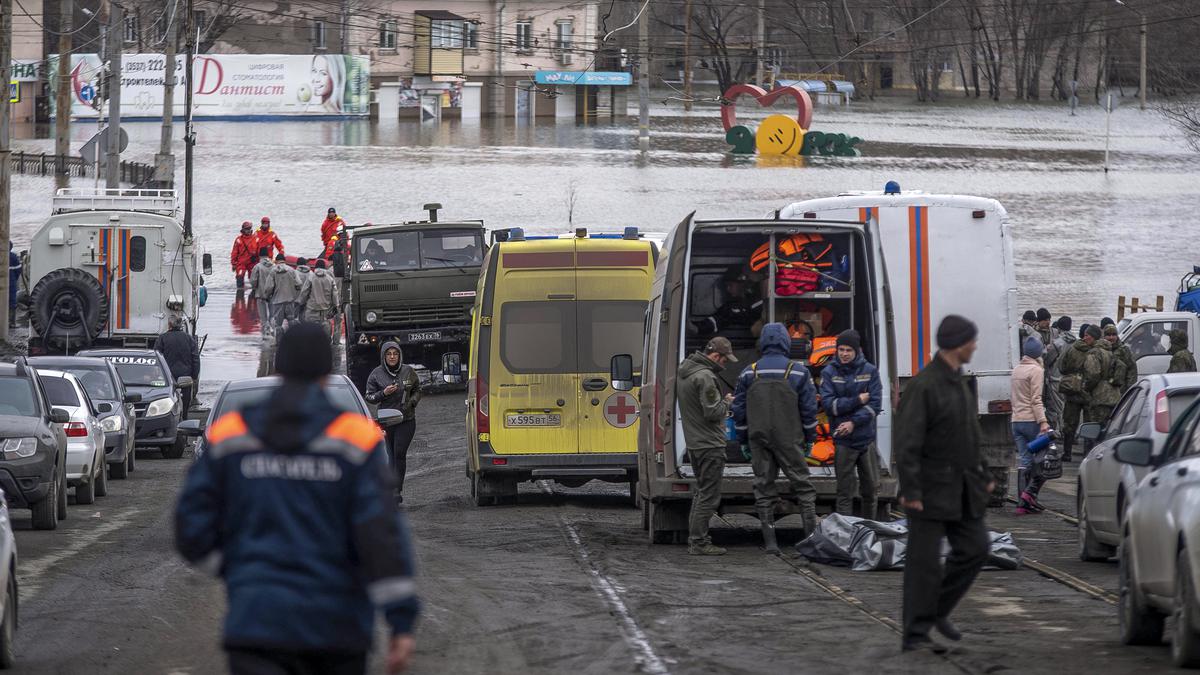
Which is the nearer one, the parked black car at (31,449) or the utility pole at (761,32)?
the parked black car at (31,449)

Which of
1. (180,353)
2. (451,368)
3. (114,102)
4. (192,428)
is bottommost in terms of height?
(192,428)

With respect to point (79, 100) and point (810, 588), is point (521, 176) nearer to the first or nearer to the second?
point (79, 100)

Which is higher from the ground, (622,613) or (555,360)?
(555,360)

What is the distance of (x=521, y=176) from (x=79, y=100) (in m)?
28.7

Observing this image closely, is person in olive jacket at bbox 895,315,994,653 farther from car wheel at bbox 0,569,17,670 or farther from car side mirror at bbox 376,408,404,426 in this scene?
car side mirror at bbox 376,408,404,426

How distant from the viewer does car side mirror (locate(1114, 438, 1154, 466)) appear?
9.50 m

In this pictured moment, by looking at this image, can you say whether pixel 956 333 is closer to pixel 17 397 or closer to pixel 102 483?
pixel 17 397

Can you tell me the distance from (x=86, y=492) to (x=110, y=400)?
11.9 feet

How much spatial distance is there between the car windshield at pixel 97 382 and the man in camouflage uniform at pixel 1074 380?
1145cm

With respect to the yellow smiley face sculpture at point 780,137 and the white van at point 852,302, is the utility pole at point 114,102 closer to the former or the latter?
the white van at point 852,302

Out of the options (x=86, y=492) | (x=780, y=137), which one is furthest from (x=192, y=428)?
(x=780, y=137)

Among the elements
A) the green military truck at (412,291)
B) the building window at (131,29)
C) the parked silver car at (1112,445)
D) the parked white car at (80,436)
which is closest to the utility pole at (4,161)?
the green military truck at (412,291)

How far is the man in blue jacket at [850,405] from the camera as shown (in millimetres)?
12914

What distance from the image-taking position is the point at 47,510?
15.4 m
